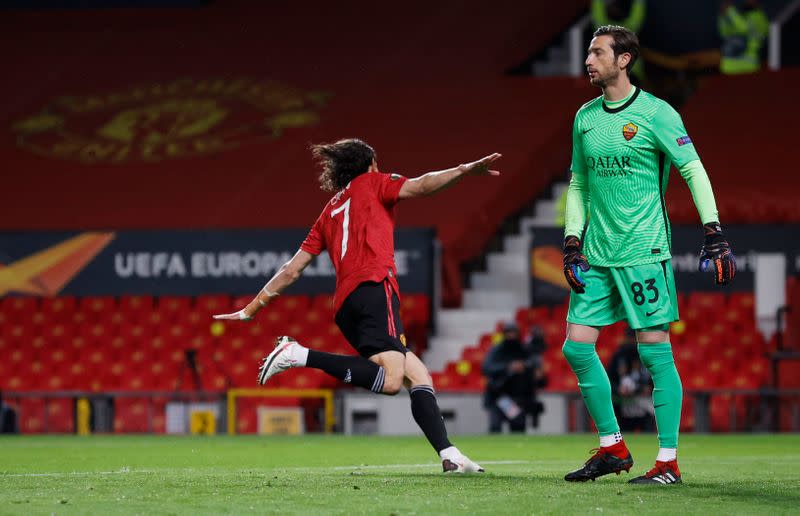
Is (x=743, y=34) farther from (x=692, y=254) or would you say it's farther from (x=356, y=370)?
(x=356, y=370)

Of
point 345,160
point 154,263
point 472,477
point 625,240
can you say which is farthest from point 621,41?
point 154,263

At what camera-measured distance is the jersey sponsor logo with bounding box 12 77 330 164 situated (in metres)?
22.2

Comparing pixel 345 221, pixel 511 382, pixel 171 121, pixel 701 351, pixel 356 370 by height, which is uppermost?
pixel 171 121

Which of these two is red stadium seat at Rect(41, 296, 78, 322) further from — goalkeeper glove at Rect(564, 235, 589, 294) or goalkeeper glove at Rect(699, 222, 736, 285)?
goalkeeper glove at Rect(699, 222, 736, 285)

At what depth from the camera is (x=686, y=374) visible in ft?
53.7

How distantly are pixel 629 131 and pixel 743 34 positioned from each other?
15.4 meters

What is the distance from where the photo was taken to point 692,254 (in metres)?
16.7

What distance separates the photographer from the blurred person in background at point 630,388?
1488 centimetres

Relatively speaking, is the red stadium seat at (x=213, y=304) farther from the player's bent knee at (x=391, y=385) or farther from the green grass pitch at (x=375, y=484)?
the player's bent knee at (x=391, y=385)

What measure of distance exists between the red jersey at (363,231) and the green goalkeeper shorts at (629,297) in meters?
1.00

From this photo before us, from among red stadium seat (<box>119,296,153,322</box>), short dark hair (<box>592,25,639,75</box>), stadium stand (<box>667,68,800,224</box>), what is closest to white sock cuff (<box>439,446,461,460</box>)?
short dark hair (<box>592,25,639,75</box>)

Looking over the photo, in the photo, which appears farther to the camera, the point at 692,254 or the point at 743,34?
the point at 743,34

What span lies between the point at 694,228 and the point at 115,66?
1111 centimetres

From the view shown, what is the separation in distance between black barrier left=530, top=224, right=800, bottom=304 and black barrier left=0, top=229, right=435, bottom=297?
158 centimetres
